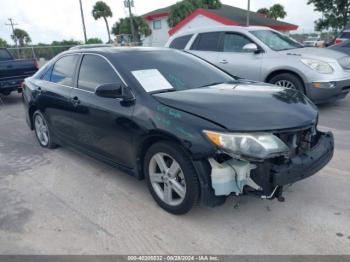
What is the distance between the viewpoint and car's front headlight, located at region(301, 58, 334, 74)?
6.25 m

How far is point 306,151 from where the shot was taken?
295cm

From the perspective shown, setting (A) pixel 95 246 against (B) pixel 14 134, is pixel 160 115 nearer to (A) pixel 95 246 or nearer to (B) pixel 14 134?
(A) pixel 95 246

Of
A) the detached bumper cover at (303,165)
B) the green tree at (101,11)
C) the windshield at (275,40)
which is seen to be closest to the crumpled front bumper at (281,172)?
the detached bumper cover at (303,165)

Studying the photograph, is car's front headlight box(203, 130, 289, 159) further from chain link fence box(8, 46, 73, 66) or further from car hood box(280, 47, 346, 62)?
chain link fence box(8, 46, 73, 66)

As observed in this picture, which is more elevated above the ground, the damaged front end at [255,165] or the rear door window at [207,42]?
the rear door window at [207,42]

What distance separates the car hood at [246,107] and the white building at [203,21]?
25130mm

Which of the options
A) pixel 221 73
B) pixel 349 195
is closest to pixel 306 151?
pixel 349 195

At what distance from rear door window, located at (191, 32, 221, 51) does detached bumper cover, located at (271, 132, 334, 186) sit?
16.5 feet

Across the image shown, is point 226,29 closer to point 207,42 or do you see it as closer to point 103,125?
point 207,42

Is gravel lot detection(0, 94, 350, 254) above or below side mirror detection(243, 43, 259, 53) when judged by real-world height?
below

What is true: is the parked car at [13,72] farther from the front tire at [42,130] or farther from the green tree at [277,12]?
the green tree at [277,12]

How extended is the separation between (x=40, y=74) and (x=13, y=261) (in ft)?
10.9

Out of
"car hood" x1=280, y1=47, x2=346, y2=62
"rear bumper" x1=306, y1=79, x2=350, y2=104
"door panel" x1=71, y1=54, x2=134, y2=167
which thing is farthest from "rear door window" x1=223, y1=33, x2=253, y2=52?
"door panel" x1=71, y1=54, x2=134, y2=167

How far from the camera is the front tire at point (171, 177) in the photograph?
2.83m
